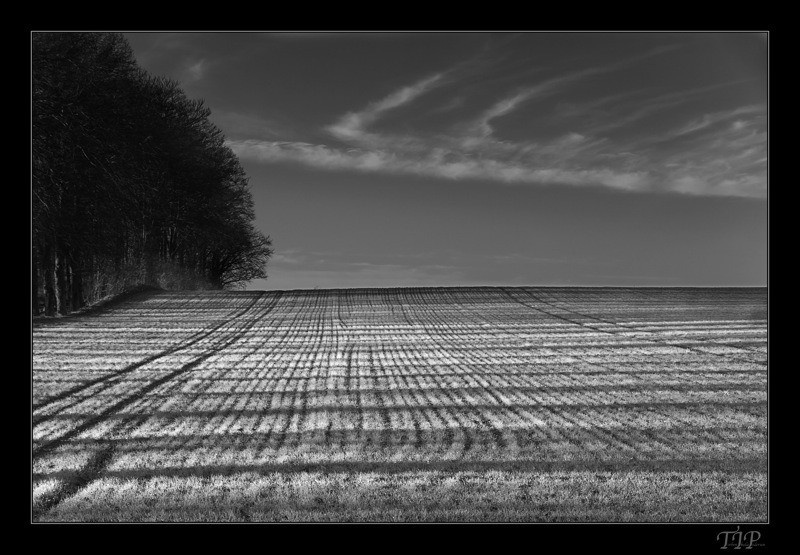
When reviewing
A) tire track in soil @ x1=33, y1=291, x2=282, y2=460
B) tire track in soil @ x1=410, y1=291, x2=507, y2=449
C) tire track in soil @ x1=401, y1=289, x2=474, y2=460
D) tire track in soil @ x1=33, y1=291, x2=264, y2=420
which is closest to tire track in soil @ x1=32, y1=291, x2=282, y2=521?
tire track in soil @ x1=33, y1=291, x2=282, y2=460

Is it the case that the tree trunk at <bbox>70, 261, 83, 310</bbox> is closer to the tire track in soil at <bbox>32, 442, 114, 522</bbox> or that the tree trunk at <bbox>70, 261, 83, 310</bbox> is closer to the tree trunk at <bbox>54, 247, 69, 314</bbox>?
the tree trunk at <bbox>54, 247, 69, 314</bbox>

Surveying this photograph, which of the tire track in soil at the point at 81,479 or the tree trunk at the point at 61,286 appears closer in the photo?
the tire track in soil at the point at 81,479

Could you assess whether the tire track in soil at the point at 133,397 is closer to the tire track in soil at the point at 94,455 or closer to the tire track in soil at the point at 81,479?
the tire track in soil at the point at 94,455

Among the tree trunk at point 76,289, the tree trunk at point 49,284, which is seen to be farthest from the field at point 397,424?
the tree trunk at point 76,289

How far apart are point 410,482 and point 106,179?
64.3 feet

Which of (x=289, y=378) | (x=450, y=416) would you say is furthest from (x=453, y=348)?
(x=450, y=416)

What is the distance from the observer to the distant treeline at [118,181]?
69.3 feet

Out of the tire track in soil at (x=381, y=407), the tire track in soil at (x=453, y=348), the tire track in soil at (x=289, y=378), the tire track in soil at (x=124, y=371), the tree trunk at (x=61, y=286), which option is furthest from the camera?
the tree trunk at (x=61, y=286)

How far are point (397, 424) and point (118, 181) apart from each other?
681 inches

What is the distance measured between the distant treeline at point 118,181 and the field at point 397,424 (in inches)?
135

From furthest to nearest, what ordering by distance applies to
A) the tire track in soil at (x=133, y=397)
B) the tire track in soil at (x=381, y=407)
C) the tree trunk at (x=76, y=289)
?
the tree trunk at (x=76, y=289), the tire track in soil at (x=381, y=407), the tire track in soil at (x=133, y=397)

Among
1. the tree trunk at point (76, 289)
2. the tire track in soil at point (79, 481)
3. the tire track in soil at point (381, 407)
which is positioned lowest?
the tire track in soil at point (79, 481)

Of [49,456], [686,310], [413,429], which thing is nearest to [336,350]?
[413,429]

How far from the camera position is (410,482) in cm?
823
